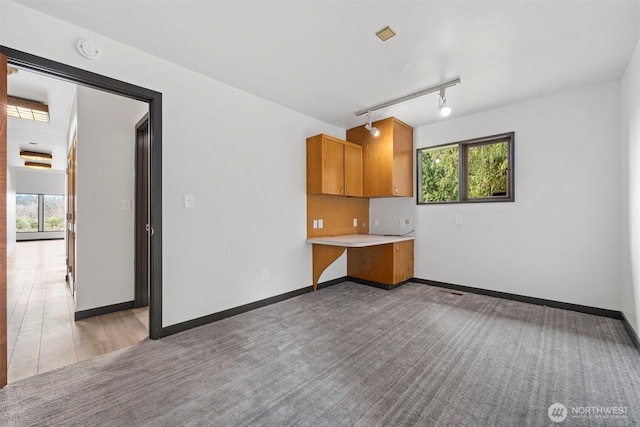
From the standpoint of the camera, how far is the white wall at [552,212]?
2.90 m

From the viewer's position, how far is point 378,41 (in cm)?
219

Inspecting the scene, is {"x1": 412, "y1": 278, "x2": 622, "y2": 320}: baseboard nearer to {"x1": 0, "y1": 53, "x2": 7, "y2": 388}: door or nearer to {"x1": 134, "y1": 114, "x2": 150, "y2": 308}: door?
{"x1": 134, "y1": 114, "x2": 150, "y2": 308}: door

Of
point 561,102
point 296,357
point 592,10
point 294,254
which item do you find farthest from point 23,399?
point 561,102

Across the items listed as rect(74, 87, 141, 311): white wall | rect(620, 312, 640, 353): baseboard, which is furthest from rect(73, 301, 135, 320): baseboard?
rect(620, 312, 640, 353): baseboard

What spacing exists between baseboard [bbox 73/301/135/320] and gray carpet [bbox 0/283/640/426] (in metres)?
1.12

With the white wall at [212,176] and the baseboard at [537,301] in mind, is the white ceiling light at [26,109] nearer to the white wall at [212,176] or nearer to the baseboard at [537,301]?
the white wall at [212,176]

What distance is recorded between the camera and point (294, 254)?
3.71m

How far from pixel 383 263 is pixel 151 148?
319 centimetres

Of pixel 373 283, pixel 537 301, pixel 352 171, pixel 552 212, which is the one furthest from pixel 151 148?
pixel 537 301

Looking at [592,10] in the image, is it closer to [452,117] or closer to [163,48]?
[452,117]

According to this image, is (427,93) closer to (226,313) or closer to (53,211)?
(226,313)

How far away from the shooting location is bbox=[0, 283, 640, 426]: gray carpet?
1516mm

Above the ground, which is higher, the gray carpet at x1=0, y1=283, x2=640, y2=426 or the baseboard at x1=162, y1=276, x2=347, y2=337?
the baseboard at x1=162, y1=276, x2=347, y2=337

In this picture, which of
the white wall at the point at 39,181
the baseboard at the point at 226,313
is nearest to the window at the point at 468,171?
the baseboard at the point at 226,313
